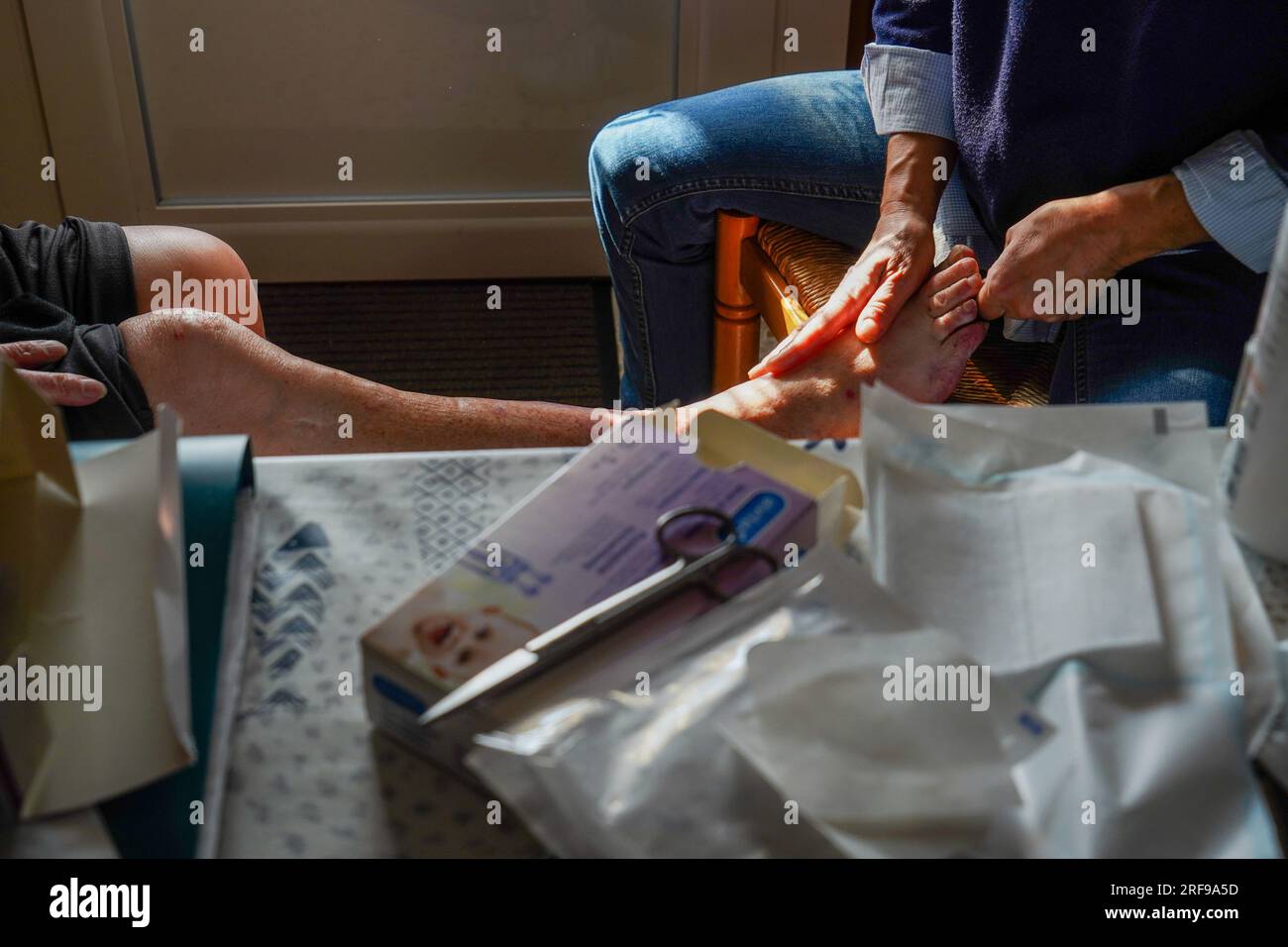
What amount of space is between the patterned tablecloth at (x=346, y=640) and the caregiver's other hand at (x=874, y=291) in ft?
1.20

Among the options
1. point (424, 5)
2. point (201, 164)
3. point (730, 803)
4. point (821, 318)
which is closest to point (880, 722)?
point (730, 803)

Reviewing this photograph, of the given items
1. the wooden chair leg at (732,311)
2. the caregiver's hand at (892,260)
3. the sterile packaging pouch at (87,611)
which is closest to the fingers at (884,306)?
the caregiver's hand at (892,260)

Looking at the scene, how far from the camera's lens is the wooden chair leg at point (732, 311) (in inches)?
45.7

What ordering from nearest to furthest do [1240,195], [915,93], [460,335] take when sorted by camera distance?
[1240,195] < [915,93] < [460,335]

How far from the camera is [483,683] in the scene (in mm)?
394

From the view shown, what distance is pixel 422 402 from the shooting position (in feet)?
2.92

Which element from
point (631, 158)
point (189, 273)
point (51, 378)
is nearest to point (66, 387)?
point (51, 378)

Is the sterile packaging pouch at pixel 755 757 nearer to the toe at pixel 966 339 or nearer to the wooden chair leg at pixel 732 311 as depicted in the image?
the toe at pixel 966 339

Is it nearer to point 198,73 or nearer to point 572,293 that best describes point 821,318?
point 572,293

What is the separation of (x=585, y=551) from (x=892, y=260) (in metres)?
0.59

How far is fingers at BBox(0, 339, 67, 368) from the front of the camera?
2.77 feet

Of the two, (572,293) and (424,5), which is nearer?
(424,5)

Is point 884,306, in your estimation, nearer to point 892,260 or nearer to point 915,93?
point 892,260

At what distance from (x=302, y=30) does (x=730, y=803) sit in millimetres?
1531
